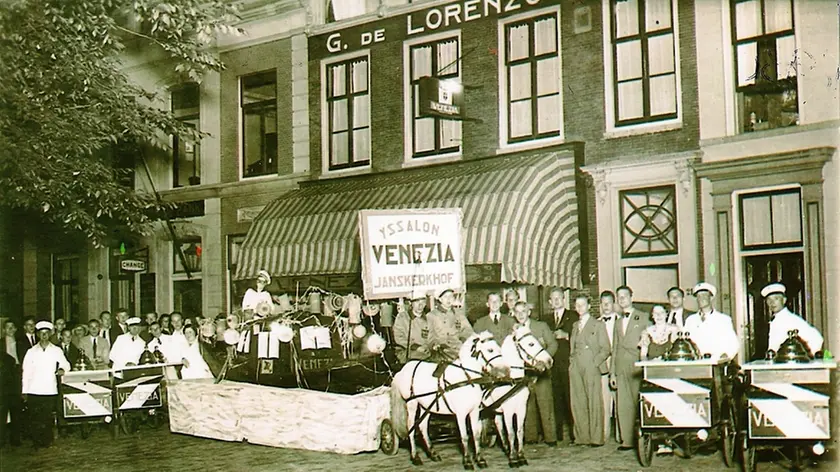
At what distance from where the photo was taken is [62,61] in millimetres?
12531

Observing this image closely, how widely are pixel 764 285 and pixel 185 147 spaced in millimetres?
12262

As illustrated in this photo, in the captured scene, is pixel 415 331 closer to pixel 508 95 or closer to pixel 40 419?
pixel 508 95

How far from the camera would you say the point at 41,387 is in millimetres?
12336

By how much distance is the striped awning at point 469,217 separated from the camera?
13.1 metres

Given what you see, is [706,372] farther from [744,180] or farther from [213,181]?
[213,181]

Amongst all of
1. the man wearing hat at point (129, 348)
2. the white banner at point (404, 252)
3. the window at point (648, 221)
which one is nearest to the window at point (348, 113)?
the man wearing hat at point (129, 348)

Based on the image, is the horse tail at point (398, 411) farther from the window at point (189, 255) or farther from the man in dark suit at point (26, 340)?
the window at point (189, 255)

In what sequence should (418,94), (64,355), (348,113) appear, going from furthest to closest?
1. (348,113)
2. (418,94)
3. (64,355)

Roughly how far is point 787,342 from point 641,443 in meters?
1.90

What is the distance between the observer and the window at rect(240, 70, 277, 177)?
1741 centimetres

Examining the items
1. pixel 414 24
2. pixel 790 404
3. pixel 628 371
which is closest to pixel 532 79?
pixel 414 24

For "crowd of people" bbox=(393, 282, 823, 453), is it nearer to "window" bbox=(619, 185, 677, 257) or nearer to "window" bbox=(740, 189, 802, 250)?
"window" bbox=(740, 189, 802, 250)

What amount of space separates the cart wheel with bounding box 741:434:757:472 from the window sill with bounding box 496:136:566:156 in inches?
264

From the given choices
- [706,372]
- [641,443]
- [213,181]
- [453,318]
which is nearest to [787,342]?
[706,372]
